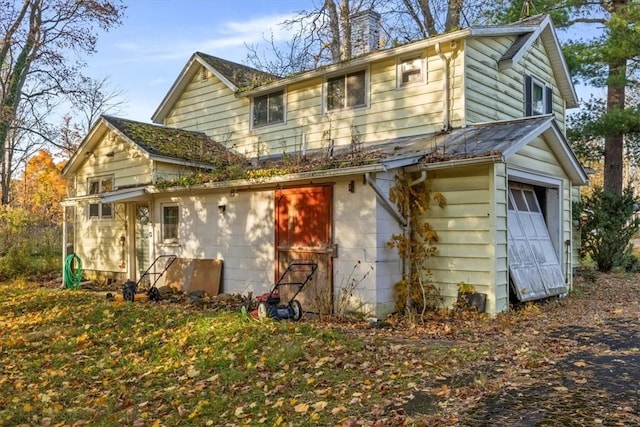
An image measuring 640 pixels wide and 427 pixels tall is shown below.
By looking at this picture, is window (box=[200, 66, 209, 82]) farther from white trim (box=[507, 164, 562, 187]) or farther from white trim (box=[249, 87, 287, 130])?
white trim (box=[507, 164, 562, 187])

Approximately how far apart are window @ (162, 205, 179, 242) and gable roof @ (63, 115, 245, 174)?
1279mm

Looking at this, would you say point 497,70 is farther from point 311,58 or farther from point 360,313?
point 311,58

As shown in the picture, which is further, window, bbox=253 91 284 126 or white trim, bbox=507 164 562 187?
window, bbox=253 91 284 126

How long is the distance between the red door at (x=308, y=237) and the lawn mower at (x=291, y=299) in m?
0.12

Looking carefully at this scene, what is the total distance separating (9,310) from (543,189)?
38.2 feet

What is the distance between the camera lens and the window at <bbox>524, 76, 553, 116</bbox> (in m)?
12.4

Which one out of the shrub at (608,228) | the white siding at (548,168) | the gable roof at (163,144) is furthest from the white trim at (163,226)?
the shrub at (608,228)

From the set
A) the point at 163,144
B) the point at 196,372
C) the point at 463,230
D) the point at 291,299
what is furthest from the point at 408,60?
the point at 196,372

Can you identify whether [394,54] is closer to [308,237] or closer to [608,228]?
[308,237]

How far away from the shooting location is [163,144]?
13.5 meters

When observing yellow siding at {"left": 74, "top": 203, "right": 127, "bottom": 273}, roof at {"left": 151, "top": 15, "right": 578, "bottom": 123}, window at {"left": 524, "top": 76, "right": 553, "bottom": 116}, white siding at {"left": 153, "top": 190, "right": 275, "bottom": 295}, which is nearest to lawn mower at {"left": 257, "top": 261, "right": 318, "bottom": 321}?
white siding at {"left": 153, "top": 190, "right": 275, "bottom": 295}

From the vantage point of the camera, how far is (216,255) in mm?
11508

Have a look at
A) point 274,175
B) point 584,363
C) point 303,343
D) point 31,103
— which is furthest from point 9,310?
point 31,103

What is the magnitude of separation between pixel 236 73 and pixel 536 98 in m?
8.56
